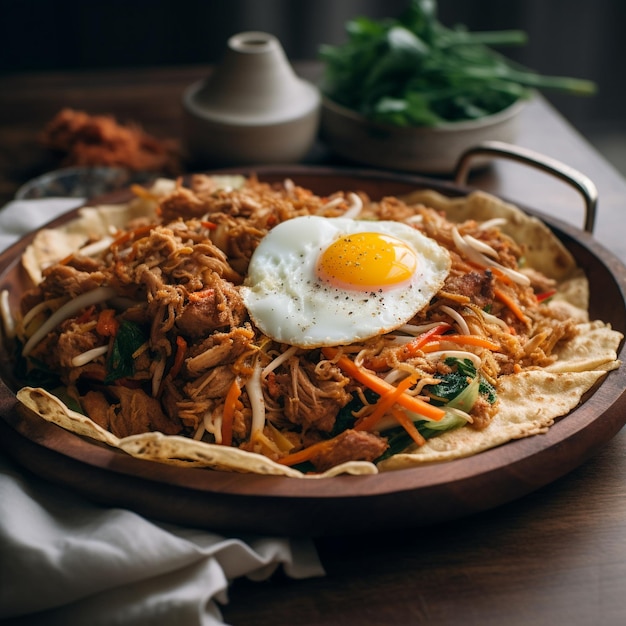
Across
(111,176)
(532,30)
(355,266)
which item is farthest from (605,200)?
(532,30)

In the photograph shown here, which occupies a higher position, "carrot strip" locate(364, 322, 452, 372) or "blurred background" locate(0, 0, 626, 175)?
"carrot strip" locate(364, 322, 452, 372)

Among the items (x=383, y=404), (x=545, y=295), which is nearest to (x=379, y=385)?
(x=383, y=404)

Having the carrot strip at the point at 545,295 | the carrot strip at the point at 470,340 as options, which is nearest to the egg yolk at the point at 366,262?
the carrot strip at the point at 470,340

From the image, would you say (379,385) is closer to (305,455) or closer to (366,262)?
(305,455)

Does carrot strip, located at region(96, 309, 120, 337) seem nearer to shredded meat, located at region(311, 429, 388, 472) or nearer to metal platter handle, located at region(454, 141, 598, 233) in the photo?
shredded meat, located at region(311, 429, 388, 472)

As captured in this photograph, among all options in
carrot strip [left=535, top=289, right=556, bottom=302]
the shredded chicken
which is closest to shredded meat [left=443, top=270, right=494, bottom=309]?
the shredded chicken
